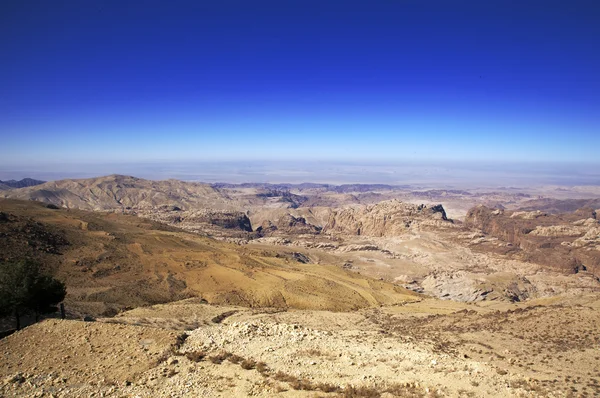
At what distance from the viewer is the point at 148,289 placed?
34031mm

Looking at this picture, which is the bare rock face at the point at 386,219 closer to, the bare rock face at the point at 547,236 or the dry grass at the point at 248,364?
the bare rock face at the point at 547,236

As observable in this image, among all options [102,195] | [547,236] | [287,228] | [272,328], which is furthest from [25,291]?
[102,195]

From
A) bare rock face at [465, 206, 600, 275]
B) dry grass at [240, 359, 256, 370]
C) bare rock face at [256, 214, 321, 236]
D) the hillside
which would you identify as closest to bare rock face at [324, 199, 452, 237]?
bare rock face at [256, 214, 321, 236]

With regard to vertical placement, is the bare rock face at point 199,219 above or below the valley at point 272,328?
below

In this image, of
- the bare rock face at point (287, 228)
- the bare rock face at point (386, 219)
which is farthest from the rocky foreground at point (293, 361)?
the bare rock face at point (287, 228)

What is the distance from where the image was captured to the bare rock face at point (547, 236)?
83438mm

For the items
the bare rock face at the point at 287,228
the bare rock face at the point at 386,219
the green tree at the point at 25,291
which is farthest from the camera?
the bare rock face at the point at 287,228

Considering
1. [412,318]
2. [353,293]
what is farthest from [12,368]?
[353,293]

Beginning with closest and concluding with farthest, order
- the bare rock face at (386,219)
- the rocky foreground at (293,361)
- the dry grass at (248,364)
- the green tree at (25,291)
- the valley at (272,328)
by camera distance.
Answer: the rocky foreground at (293,361), the valley at (272,328), the dry grass at (248,364), the green tree at (25,291), the bare rock face at (386,219)

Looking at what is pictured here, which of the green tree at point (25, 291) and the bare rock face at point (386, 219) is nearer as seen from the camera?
the green tree at point (25, 291)

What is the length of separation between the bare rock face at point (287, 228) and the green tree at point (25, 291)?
104 metres

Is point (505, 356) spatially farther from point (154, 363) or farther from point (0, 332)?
point (0, 332)

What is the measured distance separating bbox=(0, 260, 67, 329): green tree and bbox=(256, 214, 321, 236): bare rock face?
10413cm

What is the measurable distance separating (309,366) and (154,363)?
595cm
